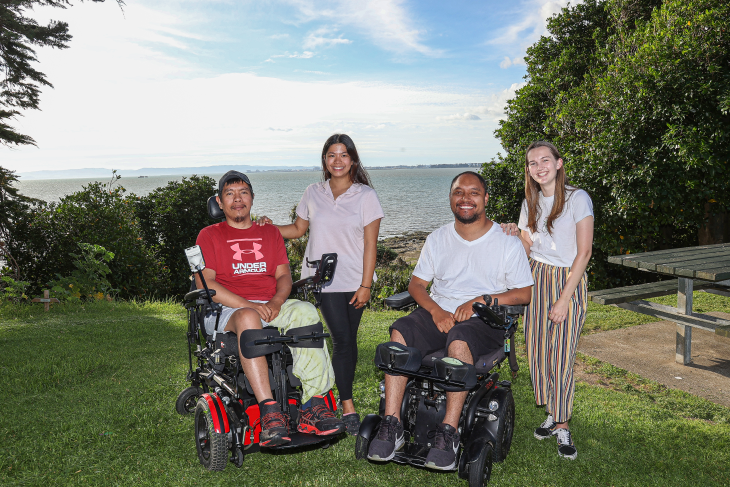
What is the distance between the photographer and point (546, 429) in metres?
3.50

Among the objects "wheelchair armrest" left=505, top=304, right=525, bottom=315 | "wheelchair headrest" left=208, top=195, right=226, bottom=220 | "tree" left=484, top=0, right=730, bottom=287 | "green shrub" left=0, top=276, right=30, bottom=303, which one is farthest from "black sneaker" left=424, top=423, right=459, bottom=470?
"green shrub" left=0, top=276, right=30, bottom=303

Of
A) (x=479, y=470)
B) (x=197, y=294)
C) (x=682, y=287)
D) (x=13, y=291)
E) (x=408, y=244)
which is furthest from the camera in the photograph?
(x=408, y=244)

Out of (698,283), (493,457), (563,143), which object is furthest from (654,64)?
(493,457)

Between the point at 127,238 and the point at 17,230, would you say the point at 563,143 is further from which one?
the point at 17,230

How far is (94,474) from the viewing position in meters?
3.02

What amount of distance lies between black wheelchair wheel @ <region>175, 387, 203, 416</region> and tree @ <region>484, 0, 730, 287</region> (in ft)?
20.0

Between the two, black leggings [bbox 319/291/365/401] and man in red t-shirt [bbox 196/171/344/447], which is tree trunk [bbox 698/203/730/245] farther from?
man in red t-shirt [bbox 196/171/344/447]

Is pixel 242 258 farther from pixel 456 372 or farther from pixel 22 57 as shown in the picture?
pixel 22 57

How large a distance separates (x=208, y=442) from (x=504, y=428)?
5.71 ft

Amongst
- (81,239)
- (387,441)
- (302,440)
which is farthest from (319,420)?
(81,239)

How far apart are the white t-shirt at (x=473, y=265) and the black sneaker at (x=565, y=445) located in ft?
3.23

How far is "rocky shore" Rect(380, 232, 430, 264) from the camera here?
25131mm

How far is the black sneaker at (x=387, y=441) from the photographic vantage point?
8.90ft

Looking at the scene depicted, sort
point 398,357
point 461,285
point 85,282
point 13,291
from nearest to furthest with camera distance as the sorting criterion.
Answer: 1. point 398,357
2. point 461,285
3. point 13,291
4. point 85,282
